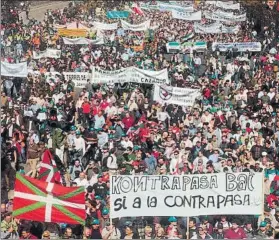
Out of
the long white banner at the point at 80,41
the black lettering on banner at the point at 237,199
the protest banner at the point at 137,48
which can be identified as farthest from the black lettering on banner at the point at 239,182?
the protest banner at the point at 137,48

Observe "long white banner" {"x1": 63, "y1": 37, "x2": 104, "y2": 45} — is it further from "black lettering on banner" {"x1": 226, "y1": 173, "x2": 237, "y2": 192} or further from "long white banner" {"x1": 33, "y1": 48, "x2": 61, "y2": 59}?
"black lettering on banner" {"x1": 226, "y1": 173, "x2": 237, "y2": 192}

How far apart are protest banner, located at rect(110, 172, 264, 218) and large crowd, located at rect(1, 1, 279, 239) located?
20cm

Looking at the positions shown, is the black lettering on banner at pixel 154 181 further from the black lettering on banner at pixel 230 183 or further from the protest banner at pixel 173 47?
the protest banner at pixel 173 47

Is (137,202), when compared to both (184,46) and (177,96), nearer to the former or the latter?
(177,96)

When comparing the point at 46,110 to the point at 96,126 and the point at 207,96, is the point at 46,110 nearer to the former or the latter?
the point at 96,126

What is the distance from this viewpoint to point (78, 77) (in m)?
20.0

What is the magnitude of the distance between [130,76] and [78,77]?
153 centimetres

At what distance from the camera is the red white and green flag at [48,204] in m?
11.2

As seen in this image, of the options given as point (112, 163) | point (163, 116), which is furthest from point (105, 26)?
point (112, 163)

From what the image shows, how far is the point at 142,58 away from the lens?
78.1ft

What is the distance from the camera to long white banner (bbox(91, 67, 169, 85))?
62.8ft

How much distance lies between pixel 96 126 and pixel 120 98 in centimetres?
250

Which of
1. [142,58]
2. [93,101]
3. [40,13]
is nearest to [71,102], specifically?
[93,101]

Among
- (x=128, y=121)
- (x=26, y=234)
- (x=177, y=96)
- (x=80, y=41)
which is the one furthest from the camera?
(x=80, y=41)
